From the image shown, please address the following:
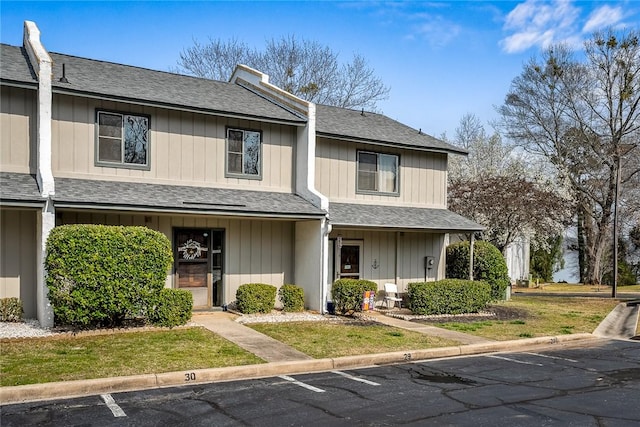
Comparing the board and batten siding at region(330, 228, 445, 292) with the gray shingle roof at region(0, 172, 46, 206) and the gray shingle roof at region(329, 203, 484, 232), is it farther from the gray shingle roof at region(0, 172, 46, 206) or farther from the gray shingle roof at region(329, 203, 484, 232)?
the gray shingle roof at region(0, 172, 46, 206)

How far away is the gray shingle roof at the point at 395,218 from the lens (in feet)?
53.0

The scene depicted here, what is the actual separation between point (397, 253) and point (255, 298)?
18.4 ft

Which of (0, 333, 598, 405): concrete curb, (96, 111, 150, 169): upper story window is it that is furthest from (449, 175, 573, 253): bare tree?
(96, 111, 150, 169): upper story window

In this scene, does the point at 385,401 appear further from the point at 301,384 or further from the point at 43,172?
the point at 43,172

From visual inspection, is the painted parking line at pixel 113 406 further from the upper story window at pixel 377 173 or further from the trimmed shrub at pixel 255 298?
the upper story window at pixel 377 173

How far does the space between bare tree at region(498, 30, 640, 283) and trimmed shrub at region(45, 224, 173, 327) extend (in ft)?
89.4

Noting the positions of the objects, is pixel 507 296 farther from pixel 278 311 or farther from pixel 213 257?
pixel 213 257

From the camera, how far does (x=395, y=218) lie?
17.4m

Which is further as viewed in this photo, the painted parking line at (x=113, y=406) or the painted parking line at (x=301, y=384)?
the painted parking line at (x=301, y=384)

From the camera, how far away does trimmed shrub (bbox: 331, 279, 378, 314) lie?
50.9ft

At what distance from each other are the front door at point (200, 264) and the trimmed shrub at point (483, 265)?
836 centimetres

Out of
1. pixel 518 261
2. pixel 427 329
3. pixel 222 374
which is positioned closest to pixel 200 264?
pixel 427 329

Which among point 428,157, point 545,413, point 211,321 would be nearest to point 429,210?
point 428,157

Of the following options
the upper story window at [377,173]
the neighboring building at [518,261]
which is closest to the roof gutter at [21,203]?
the upper story window at [377,173]
